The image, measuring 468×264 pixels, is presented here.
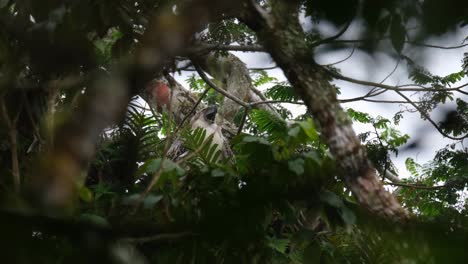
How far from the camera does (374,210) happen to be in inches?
42.0

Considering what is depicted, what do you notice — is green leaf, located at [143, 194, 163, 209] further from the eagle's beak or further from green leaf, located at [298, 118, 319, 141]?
the eagle's beak

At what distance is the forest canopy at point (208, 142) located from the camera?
1.66 ft

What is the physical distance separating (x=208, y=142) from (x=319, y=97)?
2.88 feet

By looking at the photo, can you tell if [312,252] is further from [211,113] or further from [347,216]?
[211,113]

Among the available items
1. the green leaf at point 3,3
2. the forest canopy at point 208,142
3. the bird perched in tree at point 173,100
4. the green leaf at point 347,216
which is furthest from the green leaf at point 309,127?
the bird perched in tree at point 173,100

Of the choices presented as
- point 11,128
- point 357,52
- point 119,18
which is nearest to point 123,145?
point 119,18

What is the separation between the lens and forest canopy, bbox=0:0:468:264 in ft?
1.66

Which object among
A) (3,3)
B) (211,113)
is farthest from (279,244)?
(211,113)

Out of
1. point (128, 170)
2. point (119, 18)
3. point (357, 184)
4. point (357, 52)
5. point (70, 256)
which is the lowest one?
point (70, 256)

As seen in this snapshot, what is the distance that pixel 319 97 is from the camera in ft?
3.82

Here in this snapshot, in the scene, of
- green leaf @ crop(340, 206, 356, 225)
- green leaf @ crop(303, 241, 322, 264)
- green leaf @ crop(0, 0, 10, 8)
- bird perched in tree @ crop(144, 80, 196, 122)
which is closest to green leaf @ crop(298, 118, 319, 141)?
green leaf @ crop(340, 206, 356, 225)

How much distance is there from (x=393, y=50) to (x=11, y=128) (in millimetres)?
947

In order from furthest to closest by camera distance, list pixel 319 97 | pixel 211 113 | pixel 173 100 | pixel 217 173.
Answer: pixel 211 113, pixel 173 100, pixel 217 173, pixel 319 97

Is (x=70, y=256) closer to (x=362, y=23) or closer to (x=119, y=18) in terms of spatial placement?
(x=362, y=23)
